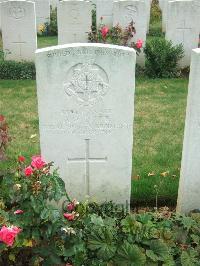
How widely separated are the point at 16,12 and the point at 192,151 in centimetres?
635

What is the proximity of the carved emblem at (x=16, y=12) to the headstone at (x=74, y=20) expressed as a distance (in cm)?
81

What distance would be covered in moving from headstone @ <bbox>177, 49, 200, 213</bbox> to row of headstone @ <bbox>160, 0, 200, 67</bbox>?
18.5ft

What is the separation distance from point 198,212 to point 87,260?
1.44 meters

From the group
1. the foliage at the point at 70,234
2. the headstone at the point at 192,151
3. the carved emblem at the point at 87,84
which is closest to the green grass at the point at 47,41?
the carved emblem at the point at 87,84

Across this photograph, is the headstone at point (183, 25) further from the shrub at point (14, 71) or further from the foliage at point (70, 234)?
the foliage at point (70, 234)

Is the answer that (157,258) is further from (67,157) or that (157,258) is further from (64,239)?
(67,157)

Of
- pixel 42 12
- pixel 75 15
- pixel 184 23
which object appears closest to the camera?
pixel 184 23

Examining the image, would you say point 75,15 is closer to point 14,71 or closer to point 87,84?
point 14,71

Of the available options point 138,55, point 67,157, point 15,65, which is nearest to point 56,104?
point 67,157

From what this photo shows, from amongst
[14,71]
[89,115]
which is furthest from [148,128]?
[14,71]

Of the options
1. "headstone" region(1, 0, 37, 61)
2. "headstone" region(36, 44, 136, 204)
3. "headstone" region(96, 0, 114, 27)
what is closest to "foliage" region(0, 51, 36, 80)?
"headstone" region(1, 0, 37, 61)

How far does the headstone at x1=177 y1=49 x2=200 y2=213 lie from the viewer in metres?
3.91

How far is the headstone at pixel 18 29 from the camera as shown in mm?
9219

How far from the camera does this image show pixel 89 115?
4062 mm
